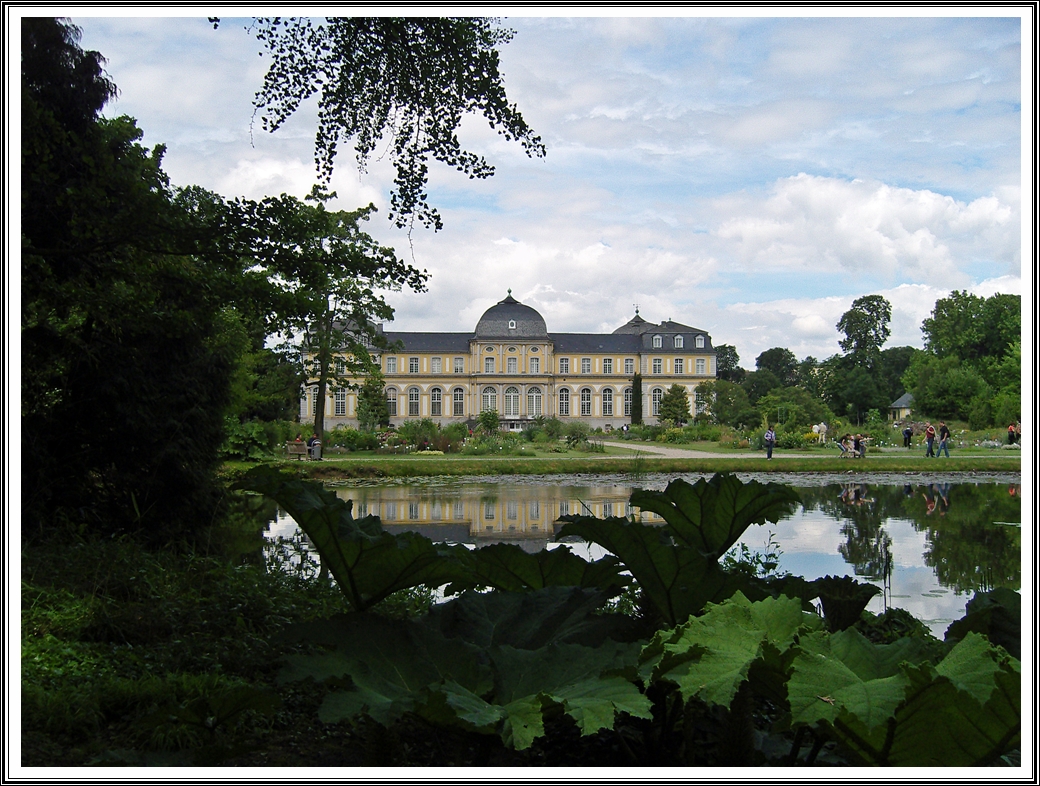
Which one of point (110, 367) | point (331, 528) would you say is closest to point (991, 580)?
point (331, 528)

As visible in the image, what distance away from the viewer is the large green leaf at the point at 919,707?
1209mm

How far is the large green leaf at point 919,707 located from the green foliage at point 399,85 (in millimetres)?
3689

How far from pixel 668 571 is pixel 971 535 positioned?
7.00m

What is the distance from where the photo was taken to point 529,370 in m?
52.7

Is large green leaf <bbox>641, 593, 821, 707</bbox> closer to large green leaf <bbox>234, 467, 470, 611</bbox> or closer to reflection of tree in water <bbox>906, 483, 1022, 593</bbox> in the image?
large green leaf <bbox>234, 467, 470, 611</bbox>

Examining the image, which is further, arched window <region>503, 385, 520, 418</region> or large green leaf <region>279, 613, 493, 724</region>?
arched window <region>503, 385, 520, 418</region>

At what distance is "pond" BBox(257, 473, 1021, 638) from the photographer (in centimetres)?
540

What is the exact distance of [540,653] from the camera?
1.49 m

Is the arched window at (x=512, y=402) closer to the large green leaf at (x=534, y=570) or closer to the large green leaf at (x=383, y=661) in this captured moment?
the large green leaf at (x=534, y=570)

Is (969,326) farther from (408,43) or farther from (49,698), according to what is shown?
(49,698)

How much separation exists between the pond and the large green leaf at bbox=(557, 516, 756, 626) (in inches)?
26.7

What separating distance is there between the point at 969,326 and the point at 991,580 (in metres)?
22.8

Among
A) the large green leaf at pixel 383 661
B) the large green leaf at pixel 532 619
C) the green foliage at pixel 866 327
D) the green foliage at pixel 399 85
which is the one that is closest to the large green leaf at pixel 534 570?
the large green leaf at pixel 532 619

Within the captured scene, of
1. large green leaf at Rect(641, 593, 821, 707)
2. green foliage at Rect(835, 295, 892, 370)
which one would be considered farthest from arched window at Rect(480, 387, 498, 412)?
large green leaf at Rect(641, 593, 821, 707)
